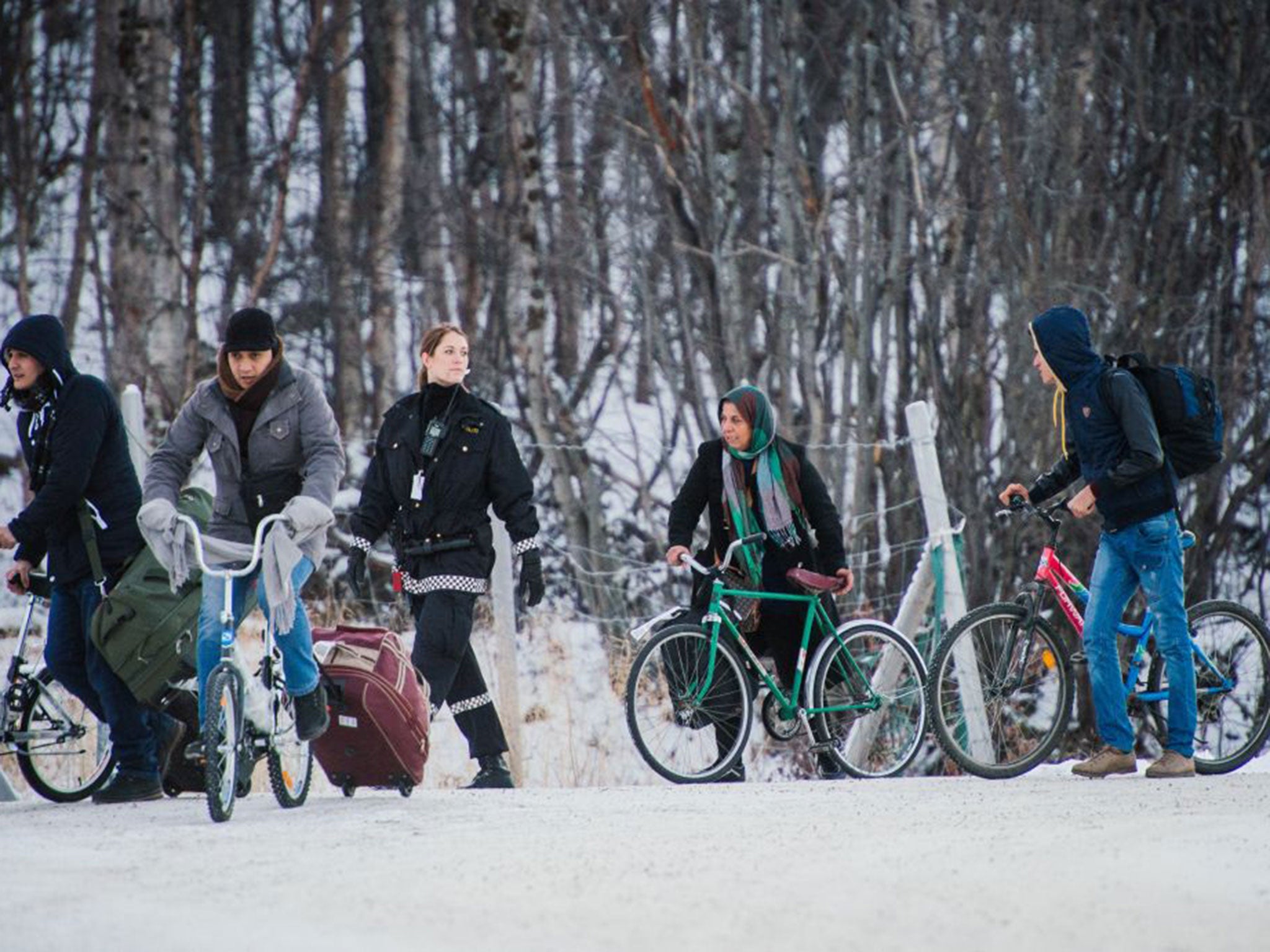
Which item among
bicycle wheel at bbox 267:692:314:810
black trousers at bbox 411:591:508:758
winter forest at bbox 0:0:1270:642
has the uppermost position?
winter forest at bbox 0:0:1270:642

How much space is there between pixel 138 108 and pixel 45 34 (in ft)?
24.8

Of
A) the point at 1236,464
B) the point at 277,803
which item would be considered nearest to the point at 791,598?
the point at 277,803

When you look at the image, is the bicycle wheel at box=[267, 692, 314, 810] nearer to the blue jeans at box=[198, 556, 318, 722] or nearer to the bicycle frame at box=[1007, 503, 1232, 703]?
the blue jeans at box=[198, 556, 318, 722]

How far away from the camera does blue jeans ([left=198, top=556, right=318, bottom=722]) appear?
709cm

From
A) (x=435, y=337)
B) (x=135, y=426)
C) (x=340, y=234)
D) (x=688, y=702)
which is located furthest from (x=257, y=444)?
(x=340, y=234)

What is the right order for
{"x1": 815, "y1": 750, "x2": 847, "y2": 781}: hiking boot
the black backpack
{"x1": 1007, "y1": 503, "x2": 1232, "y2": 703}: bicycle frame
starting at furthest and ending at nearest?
{"x1": 815, "y1": 750, "x2": 847, "y2": 781}: hiking boot < {"x1": 1007, "y1": 503, "x2": 1232, "y2": 703}: bicycle frame < the black backpack

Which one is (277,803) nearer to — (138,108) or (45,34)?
(138,108)

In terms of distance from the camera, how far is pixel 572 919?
502 cm

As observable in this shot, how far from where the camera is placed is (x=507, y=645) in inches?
392

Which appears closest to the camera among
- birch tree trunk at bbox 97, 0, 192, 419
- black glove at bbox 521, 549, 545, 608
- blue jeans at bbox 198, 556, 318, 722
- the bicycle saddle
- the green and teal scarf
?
blue jeans at bbox 198, 556, 318, 722

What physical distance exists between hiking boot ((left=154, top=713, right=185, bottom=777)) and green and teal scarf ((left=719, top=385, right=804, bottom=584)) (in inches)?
105

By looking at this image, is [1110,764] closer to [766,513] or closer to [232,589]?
[766,513]

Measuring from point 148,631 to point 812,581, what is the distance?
299 centimetres

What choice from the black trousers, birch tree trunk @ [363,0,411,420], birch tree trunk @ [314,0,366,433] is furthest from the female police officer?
birch tree trunk @ [363,0,411,420]
